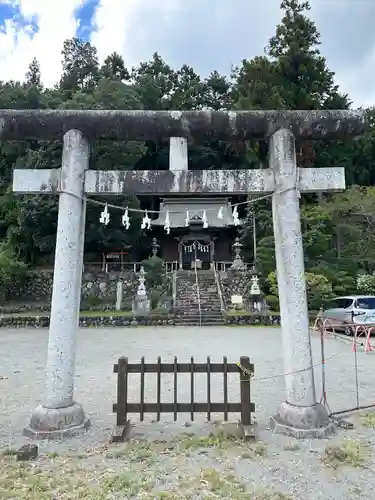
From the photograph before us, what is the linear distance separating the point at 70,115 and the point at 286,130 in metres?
2.97

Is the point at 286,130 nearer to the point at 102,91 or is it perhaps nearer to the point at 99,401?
the point at 99,401

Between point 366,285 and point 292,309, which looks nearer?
point 292,309

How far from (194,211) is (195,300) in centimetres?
839

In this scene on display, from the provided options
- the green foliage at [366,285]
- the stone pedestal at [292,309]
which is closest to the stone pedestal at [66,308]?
the stone pedestal at [292,309]

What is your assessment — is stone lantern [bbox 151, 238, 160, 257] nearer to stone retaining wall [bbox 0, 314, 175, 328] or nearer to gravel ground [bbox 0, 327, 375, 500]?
stone retaining wall [bbox 0, 314, 175, 328]

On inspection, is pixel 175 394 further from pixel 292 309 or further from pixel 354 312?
pixel 354 312

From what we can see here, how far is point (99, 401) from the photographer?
245 inches

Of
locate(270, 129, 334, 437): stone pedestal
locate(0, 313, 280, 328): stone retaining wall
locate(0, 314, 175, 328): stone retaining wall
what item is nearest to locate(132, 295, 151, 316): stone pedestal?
locate(0, 314, 175, 328): stone retaining wall

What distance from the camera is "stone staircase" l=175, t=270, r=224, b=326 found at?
19.0 metres

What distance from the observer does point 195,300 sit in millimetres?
21516

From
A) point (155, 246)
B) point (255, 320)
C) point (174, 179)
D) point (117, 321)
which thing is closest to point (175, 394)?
point (174, 179)

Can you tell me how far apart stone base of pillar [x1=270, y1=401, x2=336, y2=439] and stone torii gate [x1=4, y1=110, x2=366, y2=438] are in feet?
0.32

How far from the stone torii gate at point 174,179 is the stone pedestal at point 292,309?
13 mm

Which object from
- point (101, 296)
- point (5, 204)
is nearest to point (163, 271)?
point (101, 296)
